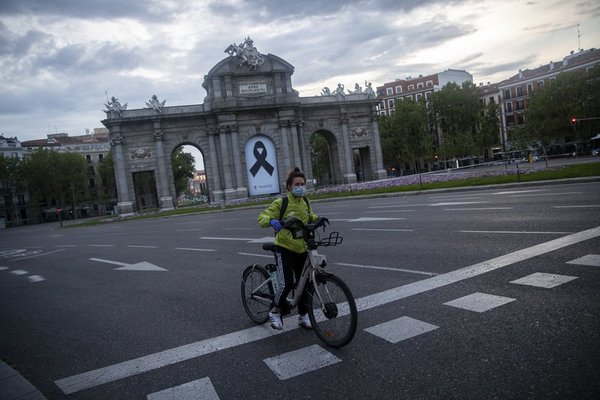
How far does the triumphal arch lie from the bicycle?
38.3m

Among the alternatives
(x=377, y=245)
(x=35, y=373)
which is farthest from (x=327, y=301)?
(x=377, y=245)

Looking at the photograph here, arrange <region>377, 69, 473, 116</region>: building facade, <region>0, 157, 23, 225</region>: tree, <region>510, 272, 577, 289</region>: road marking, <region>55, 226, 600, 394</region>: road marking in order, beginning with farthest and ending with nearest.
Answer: <region>377, 69, 473, 116</region>: building facade < <region>0, 157, 23, 225</region>: tree < <region>510, 272, 577, 289</region>: road marking < <region>55, 226, 600, 394</region>: road marking

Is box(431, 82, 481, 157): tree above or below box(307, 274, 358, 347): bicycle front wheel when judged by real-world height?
above

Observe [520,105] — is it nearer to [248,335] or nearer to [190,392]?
[248,335]

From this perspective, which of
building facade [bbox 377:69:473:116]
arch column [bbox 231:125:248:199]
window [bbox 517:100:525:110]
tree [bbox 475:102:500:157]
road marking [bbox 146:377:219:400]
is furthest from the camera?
building facade [bbox 377:69:473:116]

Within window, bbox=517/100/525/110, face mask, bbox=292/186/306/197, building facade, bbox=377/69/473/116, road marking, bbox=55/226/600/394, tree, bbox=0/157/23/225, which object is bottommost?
road marking, bbox=55/226/600/394

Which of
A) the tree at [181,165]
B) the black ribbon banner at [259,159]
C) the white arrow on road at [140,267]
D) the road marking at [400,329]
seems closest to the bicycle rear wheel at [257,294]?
the road marking at [400,329]

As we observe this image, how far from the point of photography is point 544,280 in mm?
5742

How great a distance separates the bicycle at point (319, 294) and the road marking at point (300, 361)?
0.19m

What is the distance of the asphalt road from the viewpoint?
12.3 ft

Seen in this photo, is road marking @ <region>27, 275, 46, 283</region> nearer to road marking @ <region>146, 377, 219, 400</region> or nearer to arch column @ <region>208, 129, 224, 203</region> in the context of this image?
road marking @ <region>146, 377, 219, 400</region>

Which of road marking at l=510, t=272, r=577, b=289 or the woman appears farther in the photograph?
road marking at l=510, t=272, r=577, b=289

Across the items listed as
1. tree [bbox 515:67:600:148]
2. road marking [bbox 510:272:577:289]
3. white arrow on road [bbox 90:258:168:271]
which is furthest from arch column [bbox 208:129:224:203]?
tree [bbox 515:67:600:148]

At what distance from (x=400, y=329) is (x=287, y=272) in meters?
1.45
